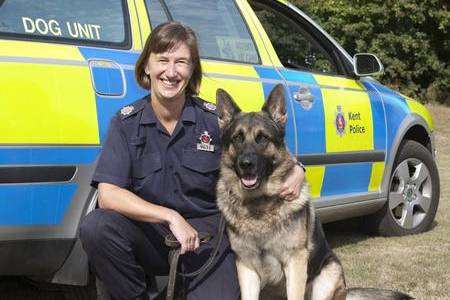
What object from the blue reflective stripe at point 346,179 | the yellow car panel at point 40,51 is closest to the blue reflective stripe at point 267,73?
the blue reflective stripe at point 346,179

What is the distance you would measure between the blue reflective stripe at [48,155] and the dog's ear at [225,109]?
0.54 metres

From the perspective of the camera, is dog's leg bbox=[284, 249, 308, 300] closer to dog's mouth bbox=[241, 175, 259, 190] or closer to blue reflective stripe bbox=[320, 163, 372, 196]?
dog's mouth bbox=[241, 175, 259, 190]

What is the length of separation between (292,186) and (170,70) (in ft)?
2.50

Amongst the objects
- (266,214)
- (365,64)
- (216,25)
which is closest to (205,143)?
(266,214)

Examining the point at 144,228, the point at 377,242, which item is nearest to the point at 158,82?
the point at 144,228

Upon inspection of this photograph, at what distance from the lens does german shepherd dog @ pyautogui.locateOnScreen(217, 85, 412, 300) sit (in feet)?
9.09

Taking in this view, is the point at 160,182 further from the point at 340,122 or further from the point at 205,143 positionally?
the point at 340,122

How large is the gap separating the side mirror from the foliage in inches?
677

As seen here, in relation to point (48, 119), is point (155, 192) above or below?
below

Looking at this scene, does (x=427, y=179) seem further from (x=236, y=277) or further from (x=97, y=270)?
(x=97, y=270)

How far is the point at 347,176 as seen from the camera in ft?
13.8

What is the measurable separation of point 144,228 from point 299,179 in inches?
29.0

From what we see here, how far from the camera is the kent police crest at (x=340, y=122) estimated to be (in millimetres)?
4056

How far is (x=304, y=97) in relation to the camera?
3.83m
